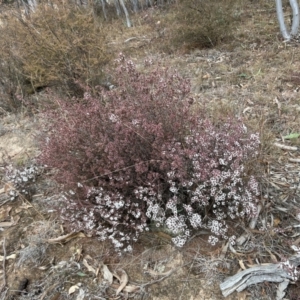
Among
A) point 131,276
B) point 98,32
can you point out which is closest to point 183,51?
point 98,32

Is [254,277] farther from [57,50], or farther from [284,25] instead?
[284,25]

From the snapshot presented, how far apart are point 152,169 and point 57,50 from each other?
275cm

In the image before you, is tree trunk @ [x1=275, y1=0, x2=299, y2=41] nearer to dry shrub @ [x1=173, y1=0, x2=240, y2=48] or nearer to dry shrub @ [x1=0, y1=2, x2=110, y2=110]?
dry shrub @ [x1=173, y1=0, x2=240, y2=48]

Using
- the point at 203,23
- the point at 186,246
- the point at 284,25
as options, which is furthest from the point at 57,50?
the point at 284,25

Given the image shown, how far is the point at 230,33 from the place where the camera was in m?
5.58

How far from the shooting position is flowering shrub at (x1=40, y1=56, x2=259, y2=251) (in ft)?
6.59

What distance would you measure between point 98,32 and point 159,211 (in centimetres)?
337

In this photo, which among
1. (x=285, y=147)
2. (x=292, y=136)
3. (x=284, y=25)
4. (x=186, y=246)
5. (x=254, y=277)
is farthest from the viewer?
(x=284, y=25)

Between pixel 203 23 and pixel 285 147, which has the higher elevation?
pixel 203 23

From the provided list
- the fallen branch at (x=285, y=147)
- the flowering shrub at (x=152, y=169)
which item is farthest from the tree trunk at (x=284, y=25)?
the flowering shrub at (x=152, y=169)

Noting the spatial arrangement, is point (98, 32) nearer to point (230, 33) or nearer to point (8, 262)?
point (230, 33)

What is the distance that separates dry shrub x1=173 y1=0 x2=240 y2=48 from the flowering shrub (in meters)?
3.37

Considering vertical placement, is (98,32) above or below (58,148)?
above

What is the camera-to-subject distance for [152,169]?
7.17 feet
